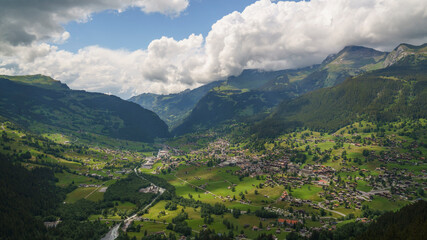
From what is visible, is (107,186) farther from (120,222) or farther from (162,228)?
(162,228)

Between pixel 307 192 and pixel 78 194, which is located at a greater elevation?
pixel 78 194

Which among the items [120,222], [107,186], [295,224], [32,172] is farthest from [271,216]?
[32,172]

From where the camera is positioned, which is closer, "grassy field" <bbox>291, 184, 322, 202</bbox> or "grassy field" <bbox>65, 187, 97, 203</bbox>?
"grassy field" <bbox>291, 184, 322, 202</bbox>

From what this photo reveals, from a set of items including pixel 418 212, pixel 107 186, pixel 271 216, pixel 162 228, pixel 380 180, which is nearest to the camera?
pixel 418 212

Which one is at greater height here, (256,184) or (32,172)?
(32,172)

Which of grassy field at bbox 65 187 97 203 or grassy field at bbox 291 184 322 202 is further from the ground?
grassy field at bbox 65 187 97 203

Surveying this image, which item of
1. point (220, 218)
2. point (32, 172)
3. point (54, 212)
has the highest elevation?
point (32, 172)

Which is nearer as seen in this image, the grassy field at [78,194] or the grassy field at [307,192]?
the grassy field at [307,192]

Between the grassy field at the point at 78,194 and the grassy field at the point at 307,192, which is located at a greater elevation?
the grassy field at the point at 78,194

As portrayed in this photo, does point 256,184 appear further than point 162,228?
Yes

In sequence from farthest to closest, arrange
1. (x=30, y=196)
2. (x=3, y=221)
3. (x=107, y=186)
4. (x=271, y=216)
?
(x=107, y=186) < (x=30, y=196) < (x=271, y=216) < (x=3, y=221)

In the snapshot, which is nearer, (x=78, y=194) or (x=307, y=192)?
(x=307, y=192)
